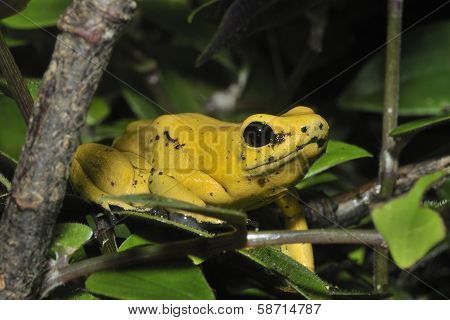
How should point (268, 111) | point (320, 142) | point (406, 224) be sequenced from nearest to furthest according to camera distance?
point (406, 224) < point (320, 142) < point (268, 111)

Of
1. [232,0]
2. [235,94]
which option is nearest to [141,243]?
[232,0]

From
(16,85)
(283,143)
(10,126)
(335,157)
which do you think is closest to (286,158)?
(283,143)

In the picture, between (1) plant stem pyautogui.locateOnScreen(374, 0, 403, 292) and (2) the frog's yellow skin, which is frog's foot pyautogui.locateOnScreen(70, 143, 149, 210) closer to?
(2) the frog's yellow skin

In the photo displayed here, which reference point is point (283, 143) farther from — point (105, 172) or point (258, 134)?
point (105, 172)

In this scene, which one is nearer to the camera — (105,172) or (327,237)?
(327,237)

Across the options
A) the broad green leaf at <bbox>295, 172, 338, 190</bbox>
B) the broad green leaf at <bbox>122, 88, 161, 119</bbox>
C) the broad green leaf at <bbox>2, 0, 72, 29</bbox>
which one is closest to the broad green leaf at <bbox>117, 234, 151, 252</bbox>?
the broad green leaf at <bbox>295, 172, 338, 190</bbox>

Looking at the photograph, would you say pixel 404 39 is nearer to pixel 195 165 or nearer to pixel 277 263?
pixel 195 165
